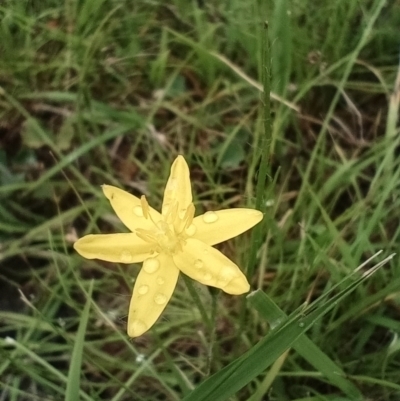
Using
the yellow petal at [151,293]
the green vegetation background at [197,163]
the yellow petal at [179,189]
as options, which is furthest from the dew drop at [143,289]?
the green vegetation background at [197,163]

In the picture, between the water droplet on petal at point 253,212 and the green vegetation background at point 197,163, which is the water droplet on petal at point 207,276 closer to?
the water droplet on petal at point 253,212

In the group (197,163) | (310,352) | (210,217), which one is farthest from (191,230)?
(197,163)

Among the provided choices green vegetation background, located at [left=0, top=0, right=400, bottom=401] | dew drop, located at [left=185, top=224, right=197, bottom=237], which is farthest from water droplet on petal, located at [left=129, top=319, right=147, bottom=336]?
green vegetation background, located at [left=0, top=0, right=400, bottom=401]

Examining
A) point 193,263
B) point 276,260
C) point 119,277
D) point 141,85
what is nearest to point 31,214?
point 119,277

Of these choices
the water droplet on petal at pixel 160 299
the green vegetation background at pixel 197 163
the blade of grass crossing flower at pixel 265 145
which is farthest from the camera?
the green vegetation background at pixel 197 163

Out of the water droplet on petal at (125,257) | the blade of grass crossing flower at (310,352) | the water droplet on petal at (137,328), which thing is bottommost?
the blade of grass crossing flower at (310,352)

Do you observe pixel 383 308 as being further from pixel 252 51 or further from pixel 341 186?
pixel 252 51
